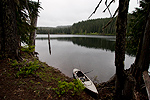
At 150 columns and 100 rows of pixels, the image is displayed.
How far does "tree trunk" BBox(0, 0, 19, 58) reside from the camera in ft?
13.2

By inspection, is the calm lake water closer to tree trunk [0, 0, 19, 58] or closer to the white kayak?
the white kayak

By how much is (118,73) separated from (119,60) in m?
0.62

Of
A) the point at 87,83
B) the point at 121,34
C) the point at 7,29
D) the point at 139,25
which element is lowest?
the point at 87,83

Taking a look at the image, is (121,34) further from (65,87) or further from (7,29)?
(7,29)

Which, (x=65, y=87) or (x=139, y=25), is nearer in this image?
(x=65, y=87)

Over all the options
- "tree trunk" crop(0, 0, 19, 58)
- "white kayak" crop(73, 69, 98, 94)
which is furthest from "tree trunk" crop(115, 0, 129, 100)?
Result: "tree trunk" crop(0, 0, 19, 58)

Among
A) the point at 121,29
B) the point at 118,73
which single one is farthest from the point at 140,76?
the point at 121,29

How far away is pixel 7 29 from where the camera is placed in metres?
4.17

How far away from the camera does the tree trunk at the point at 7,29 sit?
4.03m

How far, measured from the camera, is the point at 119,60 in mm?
2637

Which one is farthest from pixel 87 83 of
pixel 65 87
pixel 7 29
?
pixel 7 29

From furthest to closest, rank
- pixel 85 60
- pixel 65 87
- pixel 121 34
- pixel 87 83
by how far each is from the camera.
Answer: pixel 85 60, pixel 87 83, pixel 65 87, pixel 121 34

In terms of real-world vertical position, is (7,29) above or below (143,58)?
above

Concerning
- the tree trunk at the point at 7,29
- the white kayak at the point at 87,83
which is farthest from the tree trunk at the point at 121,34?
the tree trunk at the point at 7,29
